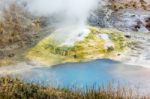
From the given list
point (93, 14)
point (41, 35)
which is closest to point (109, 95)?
point (41, 35)

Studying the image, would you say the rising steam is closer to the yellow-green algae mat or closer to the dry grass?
the yellow-green algae mat

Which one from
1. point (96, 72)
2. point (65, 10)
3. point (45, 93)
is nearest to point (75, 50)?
point (96, 72)

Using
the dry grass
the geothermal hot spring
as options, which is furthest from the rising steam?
the dry grass

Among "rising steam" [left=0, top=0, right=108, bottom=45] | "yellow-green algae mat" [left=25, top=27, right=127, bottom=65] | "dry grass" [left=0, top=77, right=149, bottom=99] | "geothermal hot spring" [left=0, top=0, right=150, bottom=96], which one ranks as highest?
"rising steam" [left=0, top=0, right=108, bottom=45]

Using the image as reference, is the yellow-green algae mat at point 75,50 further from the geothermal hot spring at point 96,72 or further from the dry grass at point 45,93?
the dry grass at point 45,93

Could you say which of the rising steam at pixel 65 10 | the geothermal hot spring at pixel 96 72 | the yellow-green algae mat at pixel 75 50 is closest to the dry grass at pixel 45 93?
the geothermal hot spring at pixel 96 72
